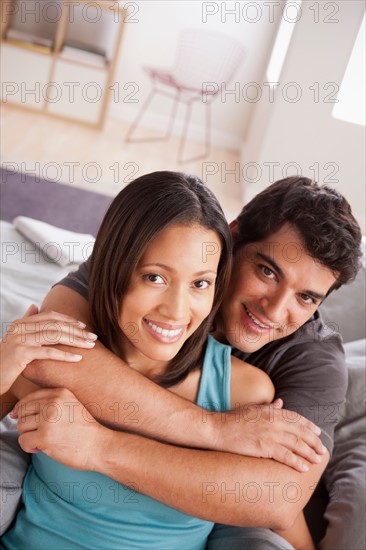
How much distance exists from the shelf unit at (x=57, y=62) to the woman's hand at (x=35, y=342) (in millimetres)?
4125

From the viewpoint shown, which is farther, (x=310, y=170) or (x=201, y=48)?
(x=201, y=48)

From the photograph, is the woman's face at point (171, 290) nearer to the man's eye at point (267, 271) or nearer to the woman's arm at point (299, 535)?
the man's eye at point (267, 271)

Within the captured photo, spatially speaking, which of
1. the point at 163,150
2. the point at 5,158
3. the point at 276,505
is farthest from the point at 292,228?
the point at 163,150

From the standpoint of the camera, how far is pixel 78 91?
517cm

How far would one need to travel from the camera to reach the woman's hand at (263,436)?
123 cm

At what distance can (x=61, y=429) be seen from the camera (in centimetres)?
115

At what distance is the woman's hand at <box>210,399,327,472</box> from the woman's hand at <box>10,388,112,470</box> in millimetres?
194

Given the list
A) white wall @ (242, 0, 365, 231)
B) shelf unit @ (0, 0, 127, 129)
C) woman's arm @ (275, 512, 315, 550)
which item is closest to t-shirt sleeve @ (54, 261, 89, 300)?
woman's arm @ (275, 512, 315, 550)

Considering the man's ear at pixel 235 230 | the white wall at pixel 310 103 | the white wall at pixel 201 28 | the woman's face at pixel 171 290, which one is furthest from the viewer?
the white wall at pixel 201 28

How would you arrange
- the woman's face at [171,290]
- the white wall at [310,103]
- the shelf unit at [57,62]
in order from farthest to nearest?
1. the shelf unit at [57,62]
2. the white wall at [310,103]
3. the woman's face at [171,290]

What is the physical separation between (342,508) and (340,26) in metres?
3.08

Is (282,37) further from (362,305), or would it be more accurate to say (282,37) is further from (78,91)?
(362,305)

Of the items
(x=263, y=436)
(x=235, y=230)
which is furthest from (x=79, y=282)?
(x=263, y=436)

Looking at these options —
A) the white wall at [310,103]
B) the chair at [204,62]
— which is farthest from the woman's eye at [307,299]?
the chair at [204,62]
